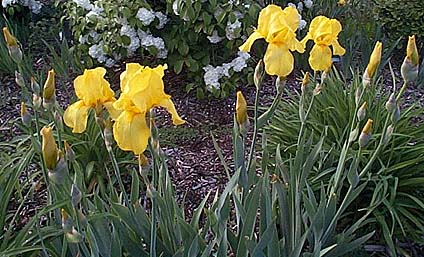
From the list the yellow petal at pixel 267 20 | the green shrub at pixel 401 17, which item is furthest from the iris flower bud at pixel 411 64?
the green shrub at pixel 401 17

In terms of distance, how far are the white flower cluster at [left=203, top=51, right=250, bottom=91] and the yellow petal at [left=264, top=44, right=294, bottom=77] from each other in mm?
1693

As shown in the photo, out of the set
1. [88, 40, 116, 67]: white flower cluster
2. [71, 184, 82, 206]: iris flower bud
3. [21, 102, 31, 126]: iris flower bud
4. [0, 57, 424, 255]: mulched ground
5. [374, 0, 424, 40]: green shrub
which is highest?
[21, 102, 31, 126]: iris flower bud

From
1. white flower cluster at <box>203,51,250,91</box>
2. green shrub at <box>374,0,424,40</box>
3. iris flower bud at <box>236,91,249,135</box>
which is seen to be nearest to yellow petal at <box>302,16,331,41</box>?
iris flower bud at <box>236,91,249,135</box>

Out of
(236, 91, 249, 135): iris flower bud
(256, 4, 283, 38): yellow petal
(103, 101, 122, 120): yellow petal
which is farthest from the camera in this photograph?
(256, 4, 283, 38): yellow petal

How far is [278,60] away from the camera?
59.6 inches

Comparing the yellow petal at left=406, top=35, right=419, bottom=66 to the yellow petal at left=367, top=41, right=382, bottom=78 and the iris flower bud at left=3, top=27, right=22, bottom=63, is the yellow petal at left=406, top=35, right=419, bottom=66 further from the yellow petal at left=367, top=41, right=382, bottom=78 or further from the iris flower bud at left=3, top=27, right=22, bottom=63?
the iris flower bud at left=3, top=27, right=22, bottom=63

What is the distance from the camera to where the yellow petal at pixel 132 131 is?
46.8 inches

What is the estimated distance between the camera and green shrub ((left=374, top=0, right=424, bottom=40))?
362 cm

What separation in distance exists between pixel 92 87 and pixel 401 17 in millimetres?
2855

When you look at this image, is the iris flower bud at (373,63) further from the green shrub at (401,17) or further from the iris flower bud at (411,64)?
the green shrub at (401,17)

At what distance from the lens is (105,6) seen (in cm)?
324

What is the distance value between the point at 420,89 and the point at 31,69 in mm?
2366

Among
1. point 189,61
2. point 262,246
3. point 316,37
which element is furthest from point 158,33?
point 262,246

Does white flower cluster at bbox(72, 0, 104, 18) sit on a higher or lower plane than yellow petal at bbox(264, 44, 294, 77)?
lower
